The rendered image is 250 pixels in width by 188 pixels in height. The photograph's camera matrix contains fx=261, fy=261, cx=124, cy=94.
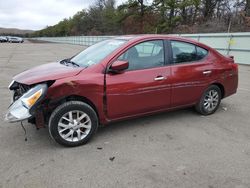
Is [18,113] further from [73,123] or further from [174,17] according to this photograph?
[174,17]

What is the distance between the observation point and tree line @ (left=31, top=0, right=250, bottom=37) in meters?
27.7

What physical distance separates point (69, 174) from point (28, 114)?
981 millimetres

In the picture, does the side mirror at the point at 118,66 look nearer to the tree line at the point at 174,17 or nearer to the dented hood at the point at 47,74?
the dented hood at the point at 47,74

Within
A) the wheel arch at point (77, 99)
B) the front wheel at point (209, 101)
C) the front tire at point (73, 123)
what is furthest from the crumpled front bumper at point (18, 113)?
the front wheel at point (209, 101)

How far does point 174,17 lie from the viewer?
39375mm

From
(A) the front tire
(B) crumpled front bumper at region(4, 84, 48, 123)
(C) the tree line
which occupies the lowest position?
(A) the front tire

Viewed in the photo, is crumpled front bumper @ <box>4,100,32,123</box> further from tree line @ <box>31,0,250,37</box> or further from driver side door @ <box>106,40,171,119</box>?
tree line @ <box>31,0,250,37</box>

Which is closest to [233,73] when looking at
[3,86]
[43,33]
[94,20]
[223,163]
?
[223,163]

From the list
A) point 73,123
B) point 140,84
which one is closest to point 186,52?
point 140,84

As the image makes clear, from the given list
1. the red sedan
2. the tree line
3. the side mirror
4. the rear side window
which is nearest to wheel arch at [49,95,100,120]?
the red sedan

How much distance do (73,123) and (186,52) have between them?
97.1 inches

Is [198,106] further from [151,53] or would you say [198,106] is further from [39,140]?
[39,140]

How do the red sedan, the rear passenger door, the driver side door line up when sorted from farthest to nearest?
the rear passenger door → the driver side door → the red sedan

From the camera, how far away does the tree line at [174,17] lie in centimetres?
2766
